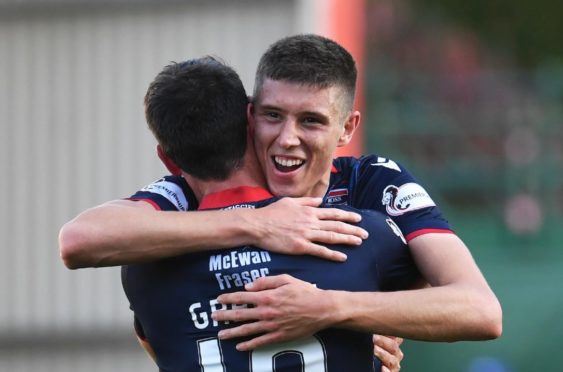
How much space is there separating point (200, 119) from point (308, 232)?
0.52 meters

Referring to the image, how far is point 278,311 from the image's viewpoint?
3025mm

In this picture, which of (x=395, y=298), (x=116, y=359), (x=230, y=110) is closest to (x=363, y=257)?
(x=395, y=298)

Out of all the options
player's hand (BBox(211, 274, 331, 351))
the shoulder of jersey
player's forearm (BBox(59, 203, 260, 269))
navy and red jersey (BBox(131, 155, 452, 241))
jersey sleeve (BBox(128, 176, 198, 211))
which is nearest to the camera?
player's hand (BBox(211, 274, 331, 351))

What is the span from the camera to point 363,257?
3.13 meters

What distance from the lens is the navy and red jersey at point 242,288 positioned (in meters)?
3.09

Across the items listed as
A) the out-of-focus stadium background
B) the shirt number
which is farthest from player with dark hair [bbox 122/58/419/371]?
the out-of-focus stadium background

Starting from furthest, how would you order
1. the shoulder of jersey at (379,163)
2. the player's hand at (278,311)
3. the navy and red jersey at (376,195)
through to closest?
1. the shoulder of jersey at (379,163)
2. the navy and red jersey at (376,195)
3. the player's hand at (278,311)

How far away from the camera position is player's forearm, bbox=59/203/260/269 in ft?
10.3

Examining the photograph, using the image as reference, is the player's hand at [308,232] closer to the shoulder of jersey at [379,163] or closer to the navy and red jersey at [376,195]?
the navy and red jersey at [376,195]

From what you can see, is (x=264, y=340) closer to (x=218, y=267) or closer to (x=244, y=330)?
(x=244, y=330)

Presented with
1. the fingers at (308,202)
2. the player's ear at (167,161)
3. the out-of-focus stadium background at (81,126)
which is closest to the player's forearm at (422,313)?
the fingers at (308,202)

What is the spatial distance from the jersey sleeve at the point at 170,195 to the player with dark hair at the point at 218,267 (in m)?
0.03

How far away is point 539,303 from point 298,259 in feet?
25.4

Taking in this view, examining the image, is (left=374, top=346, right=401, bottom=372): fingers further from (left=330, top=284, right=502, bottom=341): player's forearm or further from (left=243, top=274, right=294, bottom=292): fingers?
(left=243, top=274, right=294, bottom=292): fingers
